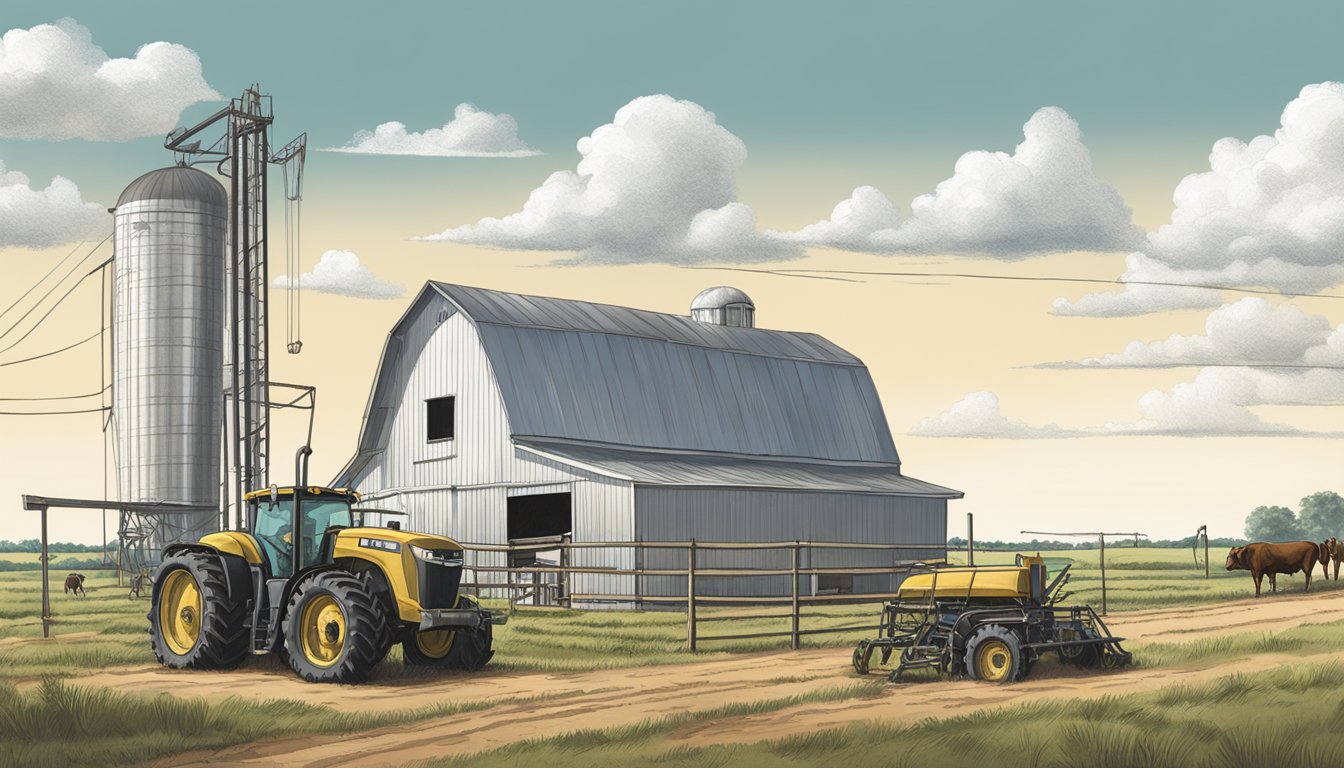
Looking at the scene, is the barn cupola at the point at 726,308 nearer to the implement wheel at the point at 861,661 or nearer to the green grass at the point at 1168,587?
the green grass at the point at 1168,587

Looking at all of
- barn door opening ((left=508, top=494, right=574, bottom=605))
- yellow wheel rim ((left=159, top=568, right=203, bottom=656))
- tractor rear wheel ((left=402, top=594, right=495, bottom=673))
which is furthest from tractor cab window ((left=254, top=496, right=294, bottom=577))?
barn door opening ((left=508, top=494, right=574, bottom=605))

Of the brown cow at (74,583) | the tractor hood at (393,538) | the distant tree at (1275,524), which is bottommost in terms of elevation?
the distant tree at (1275,524)

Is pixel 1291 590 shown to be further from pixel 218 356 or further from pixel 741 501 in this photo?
pixel 218 356

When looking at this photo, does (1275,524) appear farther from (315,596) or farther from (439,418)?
(315,596)

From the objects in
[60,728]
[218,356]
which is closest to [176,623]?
[60,728]

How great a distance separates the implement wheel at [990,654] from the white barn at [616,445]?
1502 centimetres

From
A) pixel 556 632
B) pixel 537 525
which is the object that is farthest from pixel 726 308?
pixel 556 632

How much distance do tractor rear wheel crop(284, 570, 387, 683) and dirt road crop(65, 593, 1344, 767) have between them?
292 millimetres

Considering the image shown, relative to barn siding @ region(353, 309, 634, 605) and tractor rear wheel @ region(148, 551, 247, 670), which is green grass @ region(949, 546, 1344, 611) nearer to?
barn siding @ region(353, 309, 634, 605)

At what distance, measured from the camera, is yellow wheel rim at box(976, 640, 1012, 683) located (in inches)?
695

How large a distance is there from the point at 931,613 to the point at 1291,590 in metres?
25.5

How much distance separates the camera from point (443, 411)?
36562mm

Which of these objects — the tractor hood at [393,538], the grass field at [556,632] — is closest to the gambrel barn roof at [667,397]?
the grass field at [556,632]

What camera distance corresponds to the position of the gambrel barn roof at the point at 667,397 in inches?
1394
